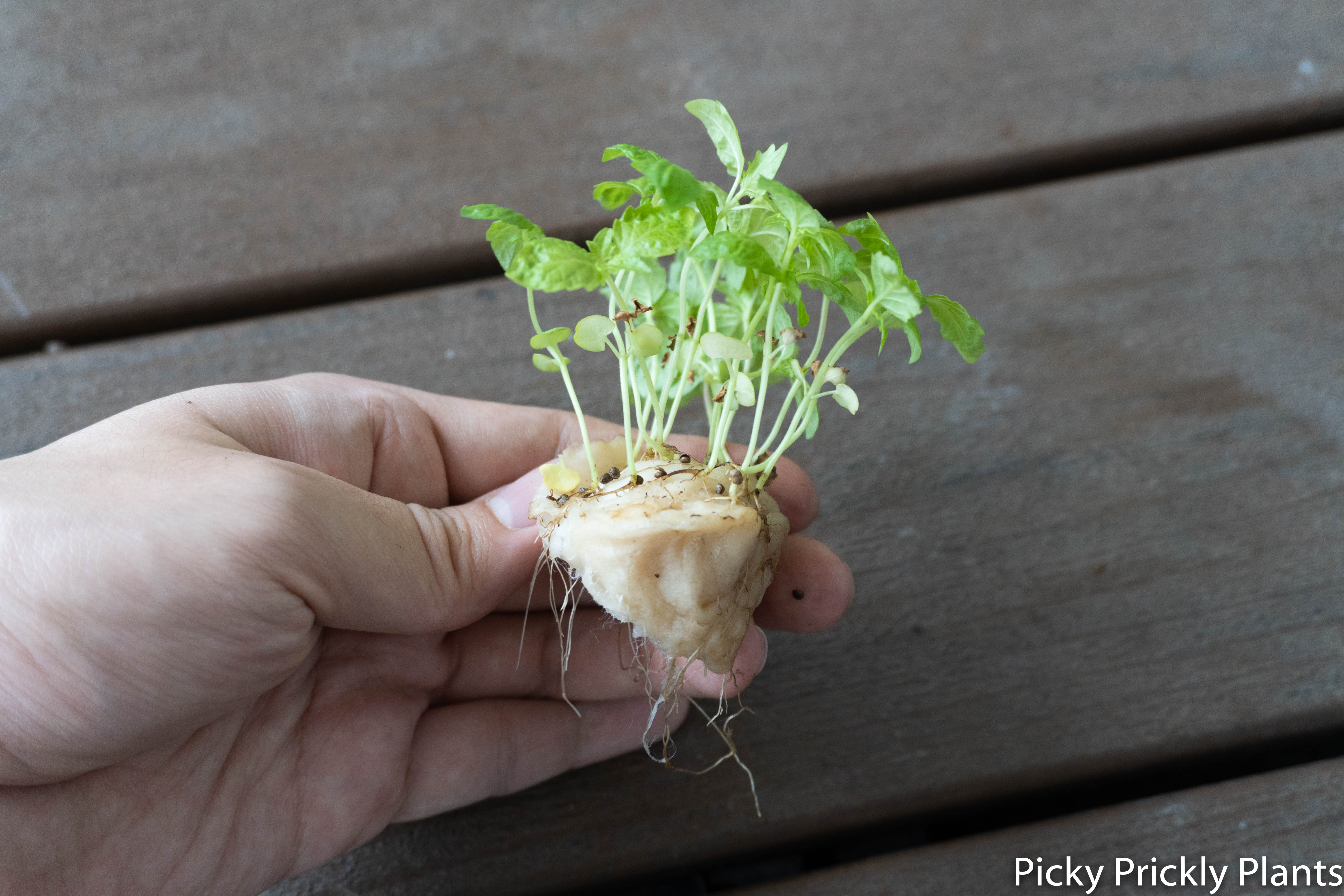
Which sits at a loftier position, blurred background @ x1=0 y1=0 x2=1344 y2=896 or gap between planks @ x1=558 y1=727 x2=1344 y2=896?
blurred background @ x1=0 y1=0 x2=1344 y2=896

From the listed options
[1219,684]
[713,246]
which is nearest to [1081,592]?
[1219,684]

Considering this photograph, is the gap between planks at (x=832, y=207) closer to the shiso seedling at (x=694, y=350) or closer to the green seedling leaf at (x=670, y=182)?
the shiso seedling at (x=694, y=350)

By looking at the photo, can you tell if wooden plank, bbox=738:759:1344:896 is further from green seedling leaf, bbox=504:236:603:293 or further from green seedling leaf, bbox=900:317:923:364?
green seedling leaf, bbox=504:236:603:293

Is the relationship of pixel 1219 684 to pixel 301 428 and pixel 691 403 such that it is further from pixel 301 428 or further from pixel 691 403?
pixel 301 428

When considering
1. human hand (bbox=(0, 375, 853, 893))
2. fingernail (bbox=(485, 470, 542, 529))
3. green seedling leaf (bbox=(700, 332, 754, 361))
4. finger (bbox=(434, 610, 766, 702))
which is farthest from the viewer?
finger (bbox=(434, 610, 766, 702))

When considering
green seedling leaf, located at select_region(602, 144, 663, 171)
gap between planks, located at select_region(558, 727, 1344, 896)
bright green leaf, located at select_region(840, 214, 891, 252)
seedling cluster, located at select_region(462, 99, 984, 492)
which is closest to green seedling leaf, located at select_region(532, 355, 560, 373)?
seedling cluster, located at select_region(462, 99, 984, 492)

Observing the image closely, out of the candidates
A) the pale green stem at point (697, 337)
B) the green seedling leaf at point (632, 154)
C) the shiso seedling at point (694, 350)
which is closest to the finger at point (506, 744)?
the shiso seedling at point (694, 350)

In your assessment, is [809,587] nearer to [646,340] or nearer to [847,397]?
[847,397]
